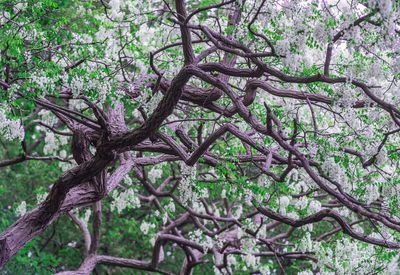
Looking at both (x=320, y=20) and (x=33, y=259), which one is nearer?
(x=320, y=20)

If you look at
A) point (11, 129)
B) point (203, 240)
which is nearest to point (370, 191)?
point (203, 240)

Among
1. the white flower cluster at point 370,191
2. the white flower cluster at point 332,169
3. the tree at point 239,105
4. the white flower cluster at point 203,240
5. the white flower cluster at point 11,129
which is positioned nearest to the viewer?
the tree at point 239,105

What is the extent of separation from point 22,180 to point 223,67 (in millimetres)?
10330

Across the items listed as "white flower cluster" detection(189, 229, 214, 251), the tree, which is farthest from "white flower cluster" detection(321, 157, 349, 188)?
"white flower cluster" detection(189, 229, 214, 251)

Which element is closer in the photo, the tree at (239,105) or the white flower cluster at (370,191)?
the tree at (239,105)

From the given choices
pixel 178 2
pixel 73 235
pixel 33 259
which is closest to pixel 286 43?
pixel 178 2

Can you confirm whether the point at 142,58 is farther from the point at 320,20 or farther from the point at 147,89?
the point at 320,20

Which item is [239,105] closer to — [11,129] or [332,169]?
[332,169]

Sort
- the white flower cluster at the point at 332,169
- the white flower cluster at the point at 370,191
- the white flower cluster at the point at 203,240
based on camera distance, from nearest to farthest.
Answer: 1. the white flower cluster at the point at 332,169
2. the white flower cluster at the point at 370,191
3. the white flower cluster at the point at 203,240

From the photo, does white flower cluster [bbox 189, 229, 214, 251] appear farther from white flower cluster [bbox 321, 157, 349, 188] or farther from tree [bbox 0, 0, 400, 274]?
white flower cluster [bbox 321, 157, 349, 188]

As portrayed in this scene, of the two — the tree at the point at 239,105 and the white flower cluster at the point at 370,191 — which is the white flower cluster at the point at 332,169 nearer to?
the tree at the point at 239,105

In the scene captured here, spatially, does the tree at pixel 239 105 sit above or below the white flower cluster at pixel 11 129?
above

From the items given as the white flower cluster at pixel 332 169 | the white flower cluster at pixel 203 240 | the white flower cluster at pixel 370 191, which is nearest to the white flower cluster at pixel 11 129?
the white flower cluster at pixel 332 169

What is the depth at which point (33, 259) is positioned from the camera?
41.9 feet
